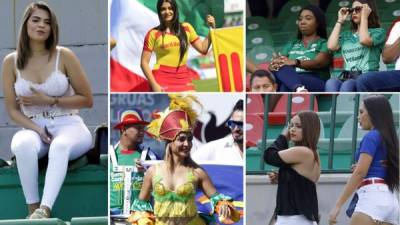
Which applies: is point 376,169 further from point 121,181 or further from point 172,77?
point 121,181

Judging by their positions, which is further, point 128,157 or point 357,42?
point 128,157

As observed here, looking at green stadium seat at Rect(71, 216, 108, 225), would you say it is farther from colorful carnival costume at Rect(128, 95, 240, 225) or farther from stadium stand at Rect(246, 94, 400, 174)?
stadium stand at Rect(246, 94, 400, 174)

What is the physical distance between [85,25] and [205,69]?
280cm

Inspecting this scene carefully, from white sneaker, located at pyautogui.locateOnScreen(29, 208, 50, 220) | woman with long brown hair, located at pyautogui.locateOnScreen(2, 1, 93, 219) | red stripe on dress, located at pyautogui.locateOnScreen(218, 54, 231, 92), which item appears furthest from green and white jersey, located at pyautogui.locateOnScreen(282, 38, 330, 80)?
white sneaker, located at pyautogui.locateOnScreen(29, 208, 50, 220)

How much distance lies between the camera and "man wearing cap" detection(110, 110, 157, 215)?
6.25m

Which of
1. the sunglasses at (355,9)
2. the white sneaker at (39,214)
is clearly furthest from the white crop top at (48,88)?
the sunglasses at (355,9)

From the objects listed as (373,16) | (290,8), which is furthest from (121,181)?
(373,16)

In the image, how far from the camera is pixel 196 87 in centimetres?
621

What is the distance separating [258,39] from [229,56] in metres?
0.18

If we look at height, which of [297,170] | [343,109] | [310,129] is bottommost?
[297,170]

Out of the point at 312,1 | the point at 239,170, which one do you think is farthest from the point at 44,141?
the point at 312,1

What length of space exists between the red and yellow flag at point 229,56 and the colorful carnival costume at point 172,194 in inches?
9.3

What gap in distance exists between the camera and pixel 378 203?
6.03 meters

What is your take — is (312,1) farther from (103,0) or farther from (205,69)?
(103,0)
